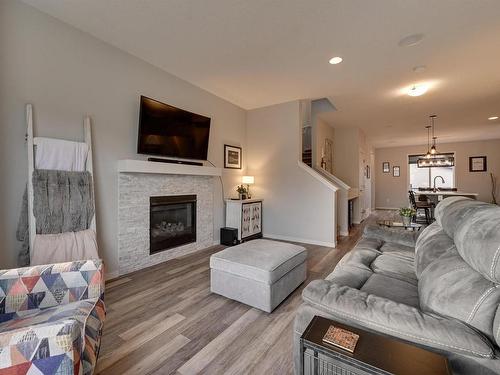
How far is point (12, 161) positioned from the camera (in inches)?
81.7

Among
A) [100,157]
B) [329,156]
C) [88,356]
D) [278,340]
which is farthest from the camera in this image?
[329,156]

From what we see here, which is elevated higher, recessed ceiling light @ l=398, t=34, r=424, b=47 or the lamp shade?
recessed ceiling light @ l=398, t=34, r=424, b=47

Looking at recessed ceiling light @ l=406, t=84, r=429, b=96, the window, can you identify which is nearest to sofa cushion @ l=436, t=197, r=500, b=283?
recessed ceiling light @ l=406, t=84, r=429, b=96

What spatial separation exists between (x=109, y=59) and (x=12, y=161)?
1.48 m

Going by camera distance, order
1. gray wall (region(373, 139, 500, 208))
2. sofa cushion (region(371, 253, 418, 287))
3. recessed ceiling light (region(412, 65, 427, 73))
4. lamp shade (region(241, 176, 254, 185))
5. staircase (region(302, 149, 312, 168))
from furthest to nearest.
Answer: gray wall (region(373, 139, 500, 208))
staircase (region(302, 149, 312, 168))
lamp shade (region(241, 176, 254, 185))
recessed ceiling light (region(412, 65, 427, 73))
sofa cushion (region(371, 253, 418, 287))

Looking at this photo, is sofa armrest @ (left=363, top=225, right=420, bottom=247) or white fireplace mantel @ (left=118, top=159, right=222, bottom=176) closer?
sofa armrest @ (left=363, top=225, right=420, bottom=247)

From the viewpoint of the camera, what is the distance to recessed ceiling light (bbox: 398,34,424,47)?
2.51m

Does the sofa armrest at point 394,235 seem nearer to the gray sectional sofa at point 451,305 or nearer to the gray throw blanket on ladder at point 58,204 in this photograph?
the gray sectional sofa at point 451,305

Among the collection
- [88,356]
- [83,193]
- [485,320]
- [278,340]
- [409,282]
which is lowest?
[278,340]

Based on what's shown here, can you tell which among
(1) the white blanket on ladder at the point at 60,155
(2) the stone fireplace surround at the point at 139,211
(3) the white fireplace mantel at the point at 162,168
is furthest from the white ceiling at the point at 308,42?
(2) the stone fireplace surround at the point at 139,211

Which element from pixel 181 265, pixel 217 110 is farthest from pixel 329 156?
pixel 181 265

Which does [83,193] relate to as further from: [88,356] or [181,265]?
[88,356]

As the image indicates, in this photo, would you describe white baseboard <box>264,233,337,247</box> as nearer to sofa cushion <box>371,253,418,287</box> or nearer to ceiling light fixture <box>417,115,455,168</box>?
sofa cushion <box>371,253,418,287</box>

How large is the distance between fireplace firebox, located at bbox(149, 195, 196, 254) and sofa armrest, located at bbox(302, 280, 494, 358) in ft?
8.68
